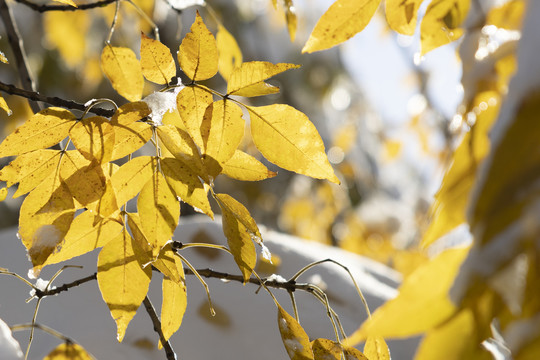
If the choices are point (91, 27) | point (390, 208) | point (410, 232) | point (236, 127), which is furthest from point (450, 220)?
point (410, 232)

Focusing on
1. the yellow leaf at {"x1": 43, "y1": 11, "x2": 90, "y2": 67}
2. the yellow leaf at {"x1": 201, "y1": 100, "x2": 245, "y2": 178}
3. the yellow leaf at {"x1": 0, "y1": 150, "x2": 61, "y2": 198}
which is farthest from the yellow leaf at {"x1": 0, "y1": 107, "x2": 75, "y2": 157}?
the yellow leaf at {"x1": 43, "y1": 11, "x2": 90, "y2": 67}

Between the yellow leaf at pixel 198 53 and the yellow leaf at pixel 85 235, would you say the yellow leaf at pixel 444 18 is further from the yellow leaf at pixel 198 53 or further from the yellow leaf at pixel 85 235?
the yellow leaf at pixel 85 235

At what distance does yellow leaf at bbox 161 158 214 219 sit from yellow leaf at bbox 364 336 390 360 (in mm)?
206

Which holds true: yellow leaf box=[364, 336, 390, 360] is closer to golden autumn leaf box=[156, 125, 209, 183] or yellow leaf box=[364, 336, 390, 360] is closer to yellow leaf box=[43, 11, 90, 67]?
golden autumn leaf box=[156, 125, 209, 183]

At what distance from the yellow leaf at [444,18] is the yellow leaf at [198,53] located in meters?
0.19

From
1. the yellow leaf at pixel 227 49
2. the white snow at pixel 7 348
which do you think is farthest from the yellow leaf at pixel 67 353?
the yellow leaf at pixel 227 49

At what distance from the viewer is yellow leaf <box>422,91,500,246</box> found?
290 mm

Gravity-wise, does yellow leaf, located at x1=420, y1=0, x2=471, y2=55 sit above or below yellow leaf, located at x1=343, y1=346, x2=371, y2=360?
above

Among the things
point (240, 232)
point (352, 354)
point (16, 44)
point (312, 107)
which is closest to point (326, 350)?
point (352, 354)

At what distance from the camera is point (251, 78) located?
1.35 ft

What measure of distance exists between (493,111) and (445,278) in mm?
121

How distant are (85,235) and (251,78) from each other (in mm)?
207

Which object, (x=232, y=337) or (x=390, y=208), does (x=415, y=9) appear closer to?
(x=232, y=337)

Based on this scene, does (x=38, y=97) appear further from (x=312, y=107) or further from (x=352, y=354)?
(x=312, y=107)
